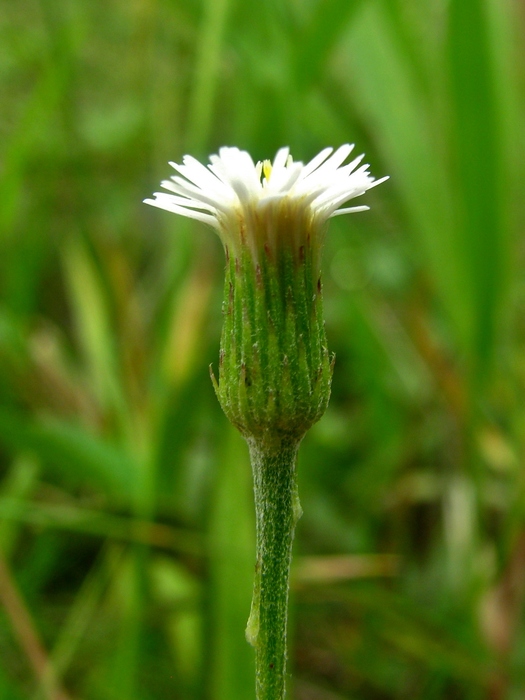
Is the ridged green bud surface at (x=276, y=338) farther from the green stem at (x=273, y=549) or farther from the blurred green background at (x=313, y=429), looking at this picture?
the blurred green background at (x=313, y=429)

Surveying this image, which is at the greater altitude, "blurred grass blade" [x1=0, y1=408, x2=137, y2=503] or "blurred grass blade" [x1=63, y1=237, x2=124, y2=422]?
"blurred grass blade" [x1=63, y1=237, x2=124, y2=422]

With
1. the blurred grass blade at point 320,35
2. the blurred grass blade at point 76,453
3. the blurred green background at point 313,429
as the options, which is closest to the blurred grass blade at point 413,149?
the blurred green background at point 313,429

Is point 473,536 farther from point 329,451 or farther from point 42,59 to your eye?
point 42,59

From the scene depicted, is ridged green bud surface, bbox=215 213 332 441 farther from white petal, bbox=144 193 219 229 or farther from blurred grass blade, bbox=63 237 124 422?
blurred grass blade, bbox=63 237 124 422

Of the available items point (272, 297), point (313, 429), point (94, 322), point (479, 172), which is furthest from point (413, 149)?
point (272, 297)

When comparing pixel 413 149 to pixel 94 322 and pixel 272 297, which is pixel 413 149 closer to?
pixel 94 322

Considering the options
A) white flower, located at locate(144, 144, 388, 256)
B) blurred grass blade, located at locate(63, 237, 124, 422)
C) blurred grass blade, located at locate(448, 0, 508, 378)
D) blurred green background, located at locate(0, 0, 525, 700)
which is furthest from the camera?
blurred grass blade, located at locate(63, 237, 124, 422)

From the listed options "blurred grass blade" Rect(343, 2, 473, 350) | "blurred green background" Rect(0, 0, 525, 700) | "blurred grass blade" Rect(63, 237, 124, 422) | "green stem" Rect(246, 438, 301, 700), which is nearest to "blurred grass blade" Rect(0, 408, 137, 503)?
"blurred green background" Rect(0, 0, 525, 700)
